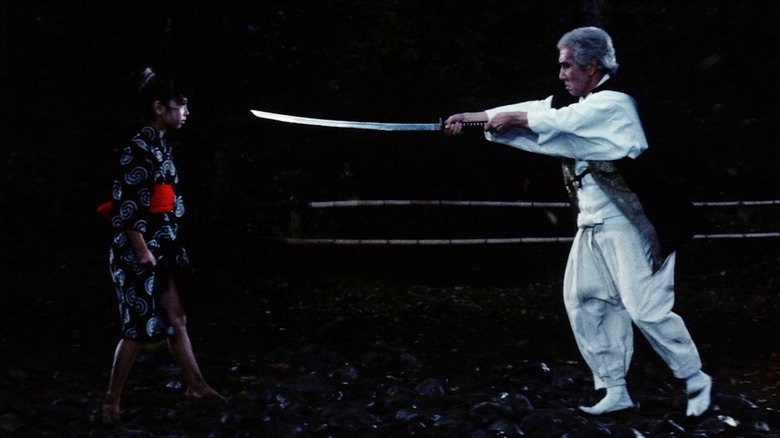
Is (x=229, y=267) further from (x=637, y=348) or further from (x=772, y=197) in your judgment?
(x=772, y=197)

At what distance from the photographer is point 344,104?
1035cm

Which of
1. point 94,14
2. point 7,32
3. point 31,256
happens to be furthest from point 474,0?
point 7,32

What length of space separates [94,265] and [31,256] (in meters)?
0.76

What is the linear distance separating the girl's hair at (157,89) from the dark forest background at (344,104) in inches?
174

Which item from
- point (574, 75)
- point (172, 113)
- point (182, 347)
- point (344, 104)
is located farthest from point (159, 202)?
point (344, 104)

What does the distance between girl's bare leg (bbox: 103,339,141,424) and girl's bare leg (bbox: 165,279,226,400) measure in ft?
0.87

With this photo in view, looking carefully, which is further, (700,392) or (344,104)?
Result: (344,104)

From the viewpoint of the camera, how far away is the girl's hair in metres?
4.92

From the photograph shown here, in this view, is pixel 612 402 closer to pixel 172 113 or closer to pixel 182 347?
pixel 182 347

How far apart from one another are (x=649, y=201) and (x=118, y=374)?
239 cm

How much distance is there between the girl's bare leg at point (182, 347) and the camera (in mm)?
5035

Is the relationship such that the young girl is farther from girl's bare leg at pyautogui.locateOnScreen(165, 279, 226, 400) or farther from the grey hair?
the grey hair

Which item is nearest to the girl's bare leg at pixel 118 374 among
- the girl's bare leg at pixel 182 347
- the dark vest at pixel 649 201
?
the girl's bare leg at pixel 182 347

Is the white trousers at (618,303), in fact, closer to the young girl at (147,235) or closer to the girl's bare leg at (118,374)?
the young girl at (147,235)
